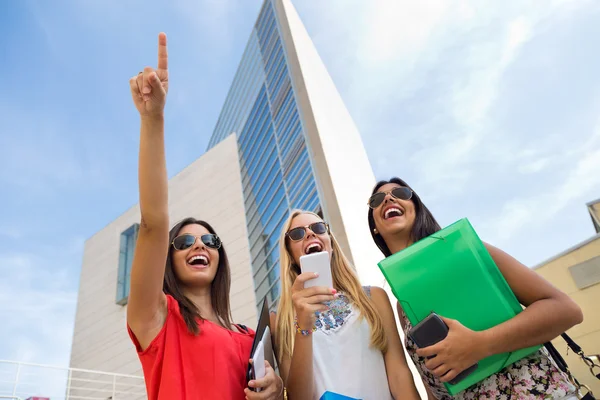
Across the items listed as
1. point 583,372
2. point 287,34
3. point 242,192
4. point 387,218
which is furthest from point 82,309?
point 387,218

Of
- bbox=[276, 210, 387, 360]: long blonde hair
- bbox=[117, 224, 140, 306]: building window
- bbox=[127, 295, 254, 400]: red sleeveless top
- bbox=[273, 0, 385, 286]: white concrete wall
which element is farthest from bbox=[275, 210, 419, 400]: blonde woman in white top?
bbox=[117, 224, 140, 306]: building window

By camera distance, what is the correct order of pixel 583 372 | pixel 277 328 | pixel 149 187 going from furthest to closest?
Answer: pixel 583 372 < pixel 277 328 < pixel 149 187

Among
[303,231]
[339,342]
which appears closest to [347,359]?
[339,342]

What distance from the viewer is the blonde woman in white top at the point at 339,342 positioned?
1.65 metres

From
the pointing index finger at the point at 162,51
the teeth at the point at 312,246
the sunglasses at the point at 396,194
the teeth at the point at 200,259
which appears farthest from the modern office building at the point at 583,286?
the pointing index finger at the point at 162,51

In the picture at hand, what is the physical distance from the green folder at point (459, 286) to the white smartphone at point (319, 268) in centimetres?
23

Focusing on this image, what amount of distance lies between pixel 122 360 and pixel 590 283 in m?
17.5

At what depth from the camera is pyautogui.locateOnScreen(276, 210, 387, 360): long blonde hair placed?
1.89 metres

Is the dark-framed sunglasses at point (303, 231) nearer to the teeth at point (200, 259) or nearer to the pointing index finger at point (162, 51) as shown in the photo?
the teeth at point (200, 259)

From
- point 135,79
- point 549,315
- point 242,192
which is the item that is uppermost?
point 242,192

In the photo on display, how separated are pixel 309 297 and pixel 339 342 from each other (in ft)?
1.45

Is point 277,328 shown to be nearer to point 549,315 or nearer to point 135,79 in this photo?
point 549,315

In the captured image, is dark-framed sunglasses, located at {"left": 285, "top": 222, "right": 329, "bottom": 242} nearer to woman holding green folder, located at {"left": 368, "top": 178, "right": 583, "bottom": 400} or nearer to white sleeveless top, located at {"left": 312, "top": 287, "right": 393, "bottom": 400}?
white sleeveless top, located at {"left": 312, "top": 287, "right": 393, "bottom": 400}

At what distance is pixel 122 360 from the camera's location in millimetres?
17312
